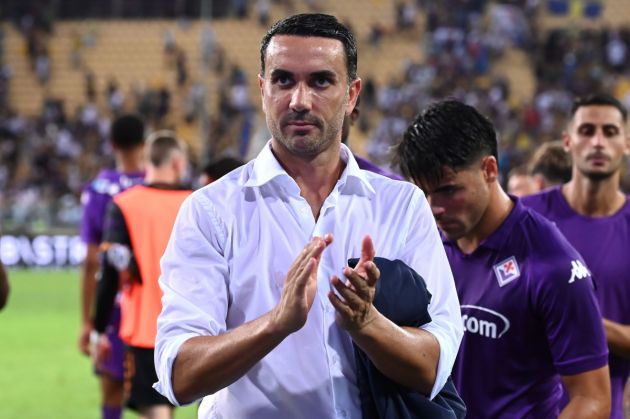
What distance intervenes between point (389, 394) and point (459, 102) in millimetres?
1529

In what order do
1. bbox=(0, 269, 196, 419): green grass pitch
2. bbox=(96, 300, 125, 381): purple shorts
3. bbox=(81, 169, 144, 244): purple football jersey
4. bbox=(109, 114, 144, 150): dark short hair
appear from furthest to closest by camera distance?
bbox=(0, 269, 196, 419): green grass pitch
bbox=(109, 114, 144, 150): dark short hair
bbox=(81, 169, 144, 244): purple football jersey
bbox=(96, 300, 125, 381): purple shorts

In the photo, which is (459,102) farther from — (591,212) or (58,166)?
(58,166)

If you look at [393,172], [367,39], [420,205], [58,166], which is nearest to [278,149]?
[420,205]

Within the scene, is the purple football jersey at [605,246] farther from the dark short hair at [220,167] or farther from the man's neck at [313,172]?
the man's neck at [313,172]

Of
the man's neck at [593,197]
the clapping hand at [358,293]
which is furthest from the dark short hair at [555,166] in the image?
the clapping hand at [358,293]

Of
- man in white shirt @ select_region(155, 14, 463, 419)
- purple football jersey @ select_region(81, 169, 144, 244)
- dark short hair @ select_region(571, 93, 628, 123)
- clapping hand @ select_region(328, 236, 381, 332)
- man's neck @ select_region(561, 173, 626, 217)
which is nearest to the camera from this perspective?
clapping hand @ select_region(328, 236, 381, 332)

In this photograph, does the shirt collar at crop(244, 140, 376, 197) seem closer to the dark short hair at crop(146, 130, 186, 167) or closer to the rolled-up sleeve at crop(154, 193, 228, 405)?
the rolled-up sleeve at crop(154, 193, 228, 405)

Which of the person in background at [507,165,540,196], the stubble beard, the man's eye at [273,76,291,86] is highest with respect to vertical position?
the man's eye at [273,76,291,86]

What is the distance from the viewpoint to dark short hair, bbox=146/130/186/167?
6898 mm

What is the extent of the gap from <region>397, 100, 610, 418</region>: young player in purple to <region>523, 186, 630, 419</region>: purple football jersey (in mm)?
1133

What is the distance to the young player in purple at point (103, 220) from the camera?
25.2 feet

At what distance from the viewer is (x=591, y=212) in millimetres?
5324

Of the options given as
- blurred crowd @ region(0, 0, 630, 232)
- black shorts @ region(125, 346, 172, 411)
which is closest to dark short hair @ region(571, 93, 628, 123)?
black shorts @ region(125, 346, 172, 411)

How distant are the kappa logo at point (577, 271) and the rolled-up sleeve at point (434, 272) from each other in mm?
859
